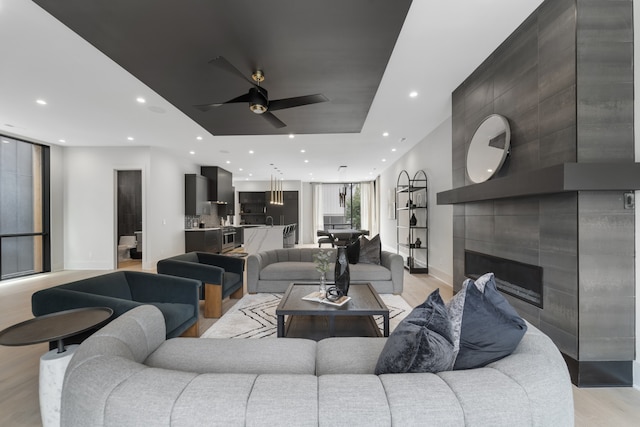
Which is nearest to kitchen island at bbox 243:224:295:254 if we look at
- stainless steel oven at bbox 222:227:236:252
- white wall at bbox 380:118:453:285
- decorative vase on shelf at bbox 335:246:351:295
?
stainless steel oven at bbox 222:227:236:252

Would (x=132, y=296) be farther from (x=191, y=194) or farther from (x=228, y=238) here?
(x=228, y=238)

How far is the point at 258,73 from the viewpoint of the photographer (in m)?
2.79

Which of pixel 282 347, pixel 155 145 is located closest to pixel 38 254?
pixel 155 145

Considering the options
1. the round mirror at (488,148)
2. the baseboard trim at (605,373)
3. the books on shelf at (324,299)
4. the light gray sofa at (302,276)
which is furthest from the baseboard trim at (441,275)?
the books on shelf at (324,299)

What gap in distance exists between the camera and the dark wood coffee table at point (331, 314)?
2332 millimetres

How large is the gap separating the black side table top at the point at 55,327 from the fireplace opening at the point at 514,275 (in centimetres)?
330

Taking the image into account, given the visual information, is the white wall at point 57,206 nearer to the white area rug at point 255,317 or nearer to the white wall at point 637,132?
the white area rug at point 255,317

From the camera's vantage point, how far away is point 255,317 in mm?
3164

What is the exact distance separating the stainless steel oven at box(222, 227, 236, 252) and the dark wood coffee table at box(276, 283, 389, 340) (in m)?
6.51

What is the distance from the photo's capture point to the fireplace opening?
234 centimetres

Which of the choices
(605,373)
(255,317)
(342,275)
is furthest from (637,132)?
(255,317)

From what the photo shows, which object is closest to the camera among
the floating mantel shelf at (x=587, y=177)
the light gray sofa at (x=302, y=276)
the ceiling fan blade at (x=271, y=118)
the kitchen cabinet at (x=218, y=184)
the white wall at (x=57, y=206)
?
the floating mantel shelf at (x=587, y=177)

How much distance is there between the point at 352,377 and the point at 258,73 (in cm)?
284

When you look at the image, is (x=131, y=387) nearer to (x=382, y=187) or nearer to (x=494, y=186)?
(x=494, y=186)
